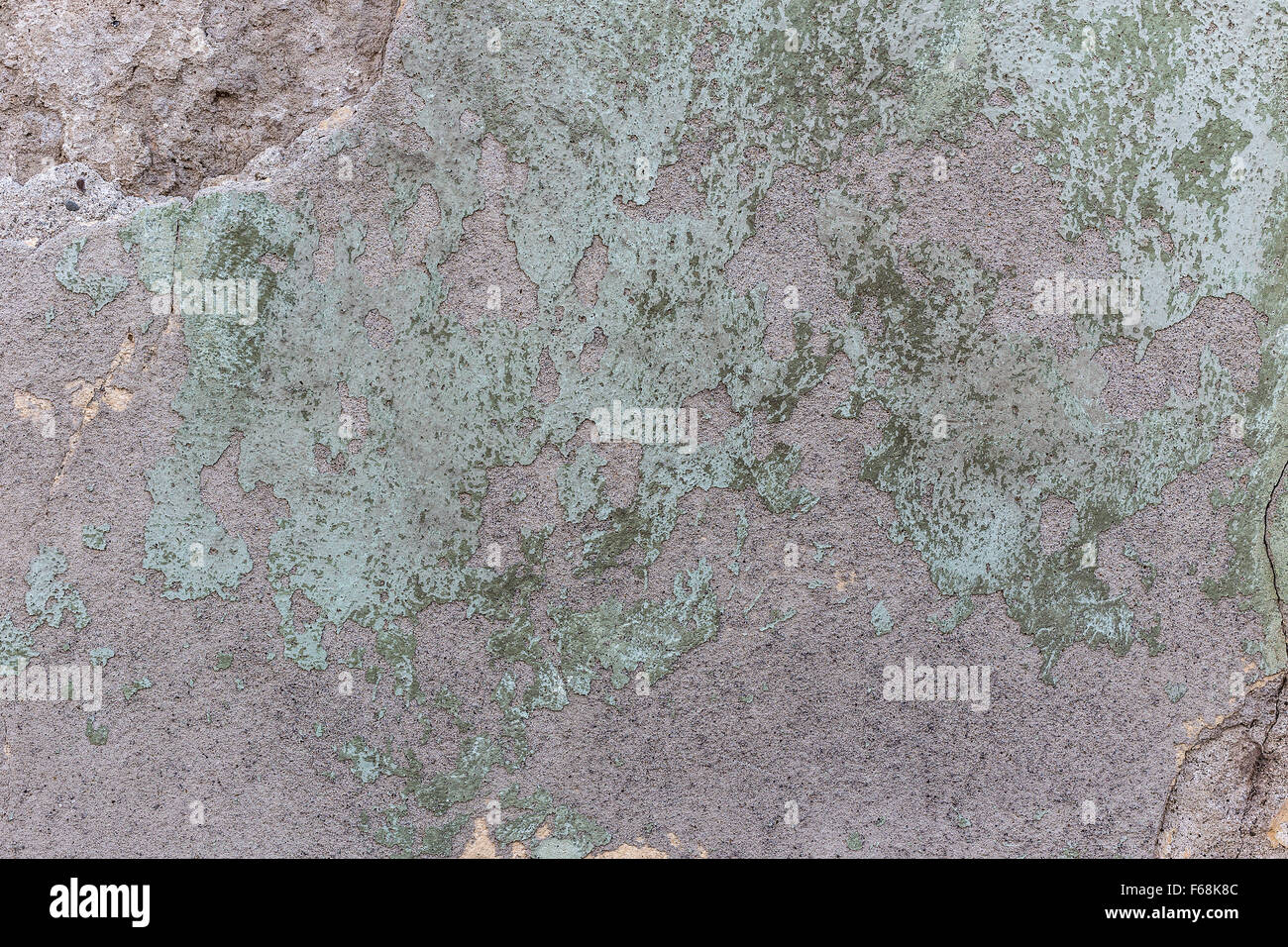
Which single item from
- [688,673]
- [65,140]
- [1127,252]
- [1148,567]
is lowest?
[688,673]

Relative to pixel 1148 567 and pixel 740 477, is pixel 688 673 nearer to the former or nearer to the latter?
pixel 740 477

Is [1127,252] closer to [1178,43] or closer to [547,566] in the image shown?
[1178,43]

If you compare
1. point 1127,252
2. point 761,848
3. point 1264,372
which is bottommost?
point 761,848

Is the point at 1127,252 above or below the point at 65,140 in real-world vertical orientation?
below

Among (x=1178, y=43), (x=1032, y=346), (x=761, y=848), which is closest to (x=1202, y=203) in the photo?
(x=1178, y=43)

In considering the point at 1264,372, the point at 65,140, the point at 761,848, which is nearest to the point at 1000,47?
the point at 1264,372

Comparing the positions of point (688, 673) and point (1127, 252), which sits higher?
point (1127, 252)
